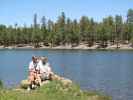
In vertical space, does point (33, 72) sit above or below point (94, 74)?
above

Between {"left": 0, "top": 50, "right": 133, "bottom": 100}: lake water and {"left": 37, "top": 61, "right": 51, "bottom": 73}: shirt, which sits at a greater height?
{"left": 37, "top": 61, "right": 51, "bottom": 73}: shirt

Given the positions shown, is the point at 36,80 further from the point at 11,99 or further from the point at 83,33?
the point at 83,33

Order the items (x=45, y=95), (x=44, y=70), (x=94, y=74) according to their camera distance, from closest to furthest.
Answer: (x=45, y=95) < (x=44, y=70) < (x=94, y=74)

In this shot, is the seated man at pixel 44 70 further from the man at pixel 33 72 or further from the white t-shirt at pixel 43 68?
the man at pixel 33 72

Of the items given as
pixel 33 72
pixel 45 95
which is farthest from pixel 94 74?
pixel 45 95

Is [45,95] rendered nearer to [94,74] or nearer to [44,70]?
[44,70]

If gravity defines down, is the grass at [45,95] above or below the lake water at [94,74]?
above

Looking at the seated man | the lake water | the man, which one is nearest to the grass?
the seated man

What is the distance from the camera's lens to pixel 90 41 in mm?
194250

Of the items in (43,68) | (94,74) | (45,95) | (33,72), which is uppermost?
(43,68)

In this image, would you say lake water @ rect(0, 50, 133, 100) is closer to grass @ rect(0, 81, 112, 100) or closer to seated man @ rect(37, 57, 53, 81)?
seated man @ rect(37, 57, 53, 81)

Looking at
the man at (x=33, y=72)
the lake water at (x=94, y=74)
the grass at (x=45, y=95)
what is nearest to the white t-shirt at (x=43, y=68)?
the man at (x=33, y=72)

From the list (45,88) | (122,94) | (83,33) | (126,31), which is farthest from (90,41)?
(45,88)

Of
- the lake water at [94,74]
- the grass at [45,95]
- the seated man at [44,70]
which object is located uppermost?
the seated man at [44,70]
